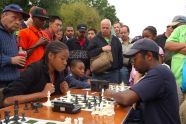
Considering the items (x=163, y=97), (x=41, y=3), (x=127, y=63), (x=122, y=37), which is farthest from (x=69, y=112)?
(x=41, y=3)

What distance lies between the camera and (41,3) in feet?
128

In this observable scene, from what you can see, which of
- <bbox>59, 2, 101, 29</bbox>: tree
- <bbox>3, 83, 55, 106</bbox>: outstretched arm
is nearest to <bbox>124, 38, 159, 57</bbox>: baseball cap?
<bbox>3, 83, 55, 106</bbox>: outstretched arm

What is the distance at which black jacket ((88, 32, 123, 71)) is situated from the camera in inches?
→ 273

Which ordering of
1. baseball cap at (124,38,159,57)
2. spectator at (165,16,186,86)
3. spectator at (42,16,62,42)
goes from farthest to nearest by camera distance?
1. spectator at (42,16,62,42)
2. spectator at (165,16,186,86)
3. baseball cap at (124,38,159,57)

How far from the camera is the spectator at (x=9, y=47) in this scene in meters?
4.33

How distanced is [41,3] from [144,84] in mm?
36925

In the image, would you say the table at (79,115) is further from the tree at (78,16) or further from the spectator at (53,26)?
the tree at (78,16)

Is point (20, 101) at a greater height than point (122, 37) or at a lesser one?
lesser

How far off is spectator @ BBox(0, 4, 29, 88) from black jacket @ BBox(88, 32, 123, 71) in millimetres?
2478

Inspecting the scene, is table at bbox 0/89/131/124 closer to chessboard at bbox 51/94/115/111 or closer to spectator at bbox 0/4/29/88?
chessboard at bbox 51/94/115/111

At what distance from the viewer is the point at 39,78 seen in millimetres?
4016

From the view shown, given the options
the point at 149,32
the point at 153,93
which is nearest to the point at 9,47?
the point at 153,93

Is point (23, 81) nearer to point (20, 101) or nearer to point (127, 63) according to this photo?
point (20, 101)

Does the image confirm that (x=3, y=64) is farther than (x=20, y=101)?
Yes
